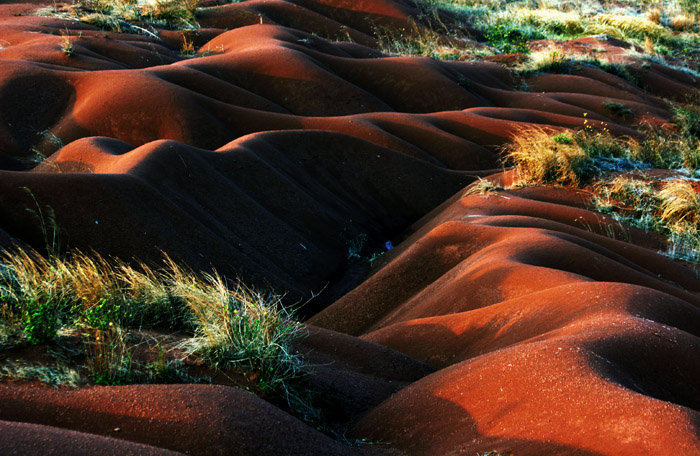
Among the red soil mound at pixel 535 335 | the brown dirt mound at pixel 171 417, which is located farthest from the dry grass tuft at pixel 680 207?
the brown dirt mound at pixel 171 417

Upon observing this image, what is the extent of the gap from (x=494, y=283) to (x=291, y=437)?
3.03 metres

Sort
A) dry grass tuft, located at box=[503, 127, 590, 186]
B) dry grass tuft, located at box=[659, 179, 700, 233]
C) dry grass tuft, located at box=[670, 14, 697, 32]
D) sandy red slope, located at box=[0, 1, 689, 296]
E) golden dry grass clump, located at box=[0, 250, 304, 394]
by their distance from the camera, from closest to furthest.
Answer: golden dry grass clump, located at box=[0, 250, 304, 394] → sandy red slope, located at box=[0, 1, 689, 296] → dry grass tuft, located at box=[659, 179, 700, 233] → dry grass tuft, located at box=[503, 127, 590, 186] → dry grass tuft, located at box=[670, 14, 697, 32]

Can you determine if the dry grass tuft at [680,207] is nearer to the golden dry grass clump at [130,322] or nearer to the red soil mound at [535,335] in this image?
the red soil mound at [535,335]

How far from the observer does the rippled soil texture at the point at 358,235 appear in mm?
3156

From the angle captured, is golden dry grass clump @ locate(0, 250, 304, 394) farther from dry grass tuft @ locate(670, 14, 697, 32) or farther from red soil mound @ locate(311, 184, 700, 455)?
dry grass tuft @ locate(670, 14, 697, 32)

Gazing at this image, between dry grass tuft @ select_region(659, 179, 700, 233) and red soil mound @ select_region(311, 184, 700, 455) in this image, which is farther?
dry grass tuft @ select_region(659, 179, 700, 233)

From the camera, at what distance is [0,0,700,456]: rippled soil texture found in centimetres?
316

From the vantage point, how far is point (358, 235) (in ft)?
32.7

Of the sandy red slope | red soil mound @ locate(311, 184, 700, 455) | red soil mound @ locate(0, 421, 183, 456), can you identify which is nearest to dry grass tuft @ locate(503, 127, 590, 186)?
red soil mound @ locate(311, 184, 700, 455)

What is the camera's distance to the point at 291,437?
3227 mm

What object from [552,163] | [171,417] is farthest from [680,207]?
[171,417]

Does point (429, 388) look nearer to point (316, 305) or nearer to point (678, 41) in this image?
point (316, 305)

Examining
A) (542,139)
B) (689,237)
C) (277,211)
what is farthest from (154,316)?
(542,139)

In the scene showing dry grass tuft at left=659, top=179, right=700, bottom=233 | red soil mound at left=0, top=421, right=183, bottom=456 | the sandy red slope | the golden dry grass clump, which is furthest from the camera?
dry grass tuft at left=659, top=179, right=700, bottom=233
